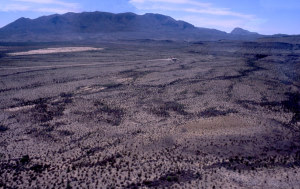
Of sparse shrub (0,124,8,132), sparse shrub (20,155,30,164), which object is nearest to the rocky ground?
sparse shrub (20,155,30,164)

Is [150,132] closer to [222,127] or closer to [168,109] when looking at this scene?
[222,127]

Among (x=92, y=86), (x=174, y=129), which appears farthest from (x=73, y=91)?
(x=174, y=129)

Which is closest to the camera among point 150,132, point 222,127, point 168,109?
point 150,132

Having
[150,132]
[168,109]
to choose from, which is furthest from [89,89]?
[150,132]

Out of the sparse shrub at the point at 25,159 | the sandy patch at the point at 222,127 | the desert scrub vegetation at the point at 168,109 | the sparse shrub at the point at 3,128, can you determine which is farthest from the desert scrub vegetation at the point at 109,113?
the sparse shrub at the point at 25,159

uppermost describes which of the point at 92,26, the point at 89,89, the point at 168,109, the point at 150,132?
the point at 92,26

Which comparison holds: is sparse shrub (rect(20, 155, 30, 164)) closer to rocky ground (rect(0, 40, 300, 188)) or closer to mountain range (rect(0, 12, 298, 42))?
A: rocky ground (rect(0, 40, 300, 188))

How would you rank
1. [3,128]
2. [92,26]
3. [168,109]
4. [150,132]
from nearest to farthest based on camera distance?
[150,132], [3,128], [168,109], [92,26]

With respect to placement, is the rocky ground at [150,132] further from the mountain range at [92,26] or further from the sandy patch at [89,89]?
the mountain range at [92,26]

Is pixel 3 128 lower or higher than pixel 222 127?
lower
